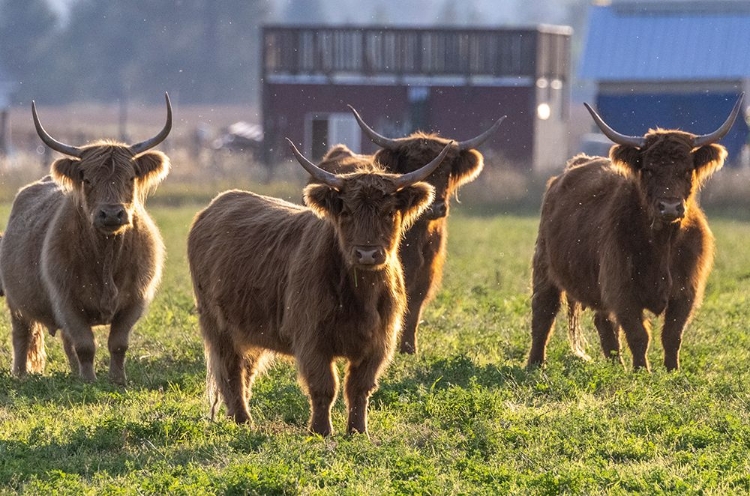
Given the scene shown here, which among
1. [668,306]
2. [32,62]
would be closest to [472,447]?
[668,306]

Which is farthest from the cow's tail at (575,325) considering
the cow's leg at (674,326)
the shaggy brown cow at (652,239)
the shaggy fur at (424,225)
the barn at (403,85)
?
the barn at (403,85)

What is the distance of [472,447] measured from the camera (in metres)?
6.43

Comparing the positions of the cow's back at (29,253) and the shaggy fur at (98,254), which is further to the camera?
the cow's back at (29,253)

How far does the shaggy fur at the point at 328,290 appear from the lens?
656cm

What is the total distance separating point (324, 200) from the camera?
6602 millimetres

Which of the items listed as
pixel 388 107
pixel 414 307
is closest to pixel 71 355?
pixel 414 307

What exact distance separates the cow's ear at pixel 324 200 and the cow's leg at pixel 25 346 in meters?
3.36

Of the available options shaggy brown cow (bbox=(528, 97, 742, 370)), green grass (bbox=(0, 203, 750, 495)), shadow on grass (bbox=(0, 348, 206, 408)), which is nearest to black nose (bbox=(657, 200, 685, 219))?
shaggy brown cow (bbox=(528, 97, 742, 370))

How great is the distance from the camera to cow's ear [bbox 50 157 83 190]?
8.31m

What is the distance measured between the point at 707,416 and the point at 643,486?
157 centimetres

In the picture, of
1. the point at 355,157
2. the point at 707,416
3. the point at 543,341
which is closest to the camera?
the point at 707,416

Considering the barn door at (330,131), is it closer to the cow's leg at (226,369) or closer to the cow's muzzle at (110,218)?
the cow's muzzle at (110,218)

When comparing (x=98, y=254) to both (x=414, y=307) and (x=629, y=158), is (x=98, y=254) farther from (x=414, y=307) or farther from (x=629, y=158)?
(x=629, y=158)

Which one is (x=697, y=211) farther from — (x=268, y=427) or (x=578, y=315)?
(x=268, y=427)
